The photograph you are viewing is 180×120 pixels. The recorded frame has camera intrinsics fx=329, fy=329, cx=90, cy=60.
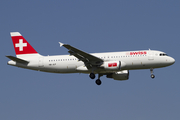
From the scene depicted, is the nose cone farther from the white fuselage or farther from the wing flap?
the wing flap

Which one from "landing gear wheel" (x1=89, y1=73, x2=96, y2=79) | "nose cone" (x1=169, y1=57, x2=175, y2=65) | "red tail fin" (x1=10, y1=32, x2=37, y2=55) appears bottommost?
"landing gear wheel" (x1=89, y1=73, x2=96, y2=79)

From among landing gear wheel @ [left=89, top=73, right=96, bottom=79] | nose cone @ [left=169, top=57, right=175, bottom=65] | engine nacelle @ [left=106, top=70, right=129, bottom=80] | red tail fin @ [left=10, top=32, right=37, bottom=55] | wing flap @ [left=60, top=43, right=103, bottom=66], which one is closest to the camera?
wing flap @ [left=60, top=43, right=103, bottom=66]

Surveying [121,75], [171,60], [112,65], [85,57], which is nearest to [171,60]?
[171,60]

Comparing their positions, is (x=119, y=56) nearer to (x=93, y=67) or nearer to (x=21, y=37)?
(x=93, y=67)

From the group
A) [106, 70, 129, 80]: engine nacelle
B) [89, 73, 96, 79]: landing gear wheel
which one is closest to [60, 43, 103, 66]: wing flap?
[89, 73, 96, 79]: landing gear wheel

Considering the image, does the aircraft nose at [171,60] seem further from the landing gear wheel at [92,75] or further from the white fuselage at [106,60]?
the landing gear wheel at [92,75]

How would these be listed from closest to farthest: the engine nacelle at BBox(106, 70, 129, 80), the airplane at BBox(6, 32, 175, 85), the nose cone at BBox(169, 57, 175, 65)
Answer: the airplane at BBox(6, 32, 175, 85), the nose cone at BBox(169, 57, 175, 65), the engine nacelle at BBox(106, 70, 129, 80)

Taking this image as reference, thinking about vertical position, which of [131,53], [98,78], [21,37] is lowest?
[98,78]

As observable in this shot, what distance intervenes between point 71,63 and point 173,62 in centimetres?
1477

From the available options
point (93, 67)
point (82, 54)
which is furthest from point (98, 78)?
point (82, 54)

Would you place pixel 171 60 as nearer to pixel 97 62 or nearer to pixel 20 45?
pixel 97 62

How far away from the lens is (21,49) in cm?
5269

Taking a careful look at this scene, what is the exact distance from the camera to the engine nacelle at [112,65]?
4572 cm

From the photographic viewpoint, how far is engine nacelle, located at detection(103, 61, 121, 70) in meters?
45.7
